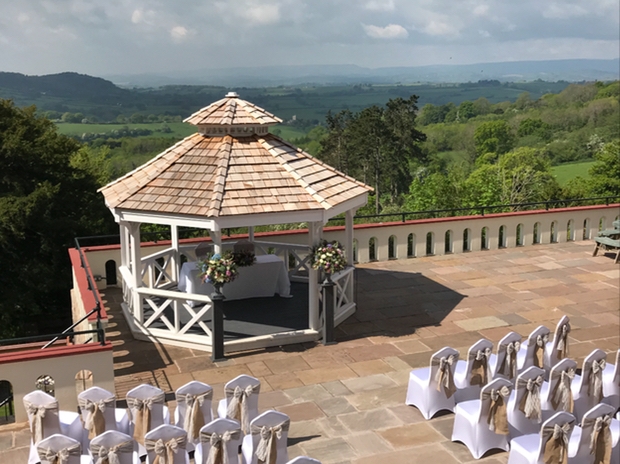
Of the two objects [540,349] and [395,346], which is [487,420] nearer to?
[540,349]

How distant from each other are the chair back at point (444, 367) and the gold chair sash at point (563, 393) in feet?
3.71

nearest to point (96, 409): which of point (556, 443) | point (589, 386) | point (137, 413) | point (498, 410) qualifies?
point (137, 413)

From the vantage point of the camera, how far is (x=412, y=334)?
11.6m

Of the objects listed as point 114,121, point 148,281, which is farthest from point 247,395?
point 114,121

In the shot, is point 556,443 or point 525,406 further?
point 525,406

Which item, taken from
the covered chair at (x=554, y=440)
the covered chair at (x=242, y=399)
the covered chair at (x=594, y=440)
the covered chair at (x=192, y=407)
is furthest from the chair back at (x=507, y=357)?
the covered chair at (x=192, y=407)

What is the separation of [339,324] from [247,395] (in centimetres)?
454

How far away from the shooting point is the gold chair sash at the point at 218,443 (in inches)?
248

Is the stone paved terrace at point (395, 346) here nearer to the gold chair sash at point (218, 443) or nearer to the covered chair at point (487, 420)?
the covered chair at point (487, 420)

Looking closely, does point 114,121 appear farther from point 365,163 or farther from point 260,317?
point 260,317

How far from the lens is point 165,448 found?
619cm

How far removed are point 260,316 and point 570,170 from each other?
218 ft

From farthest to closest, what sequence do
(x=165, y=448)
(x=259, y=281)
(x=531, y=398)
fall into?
(x=259, y=281), (x=531, y=398), (x=165, y=448)

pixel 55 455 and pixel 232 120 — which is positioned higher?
pixel 232 120
